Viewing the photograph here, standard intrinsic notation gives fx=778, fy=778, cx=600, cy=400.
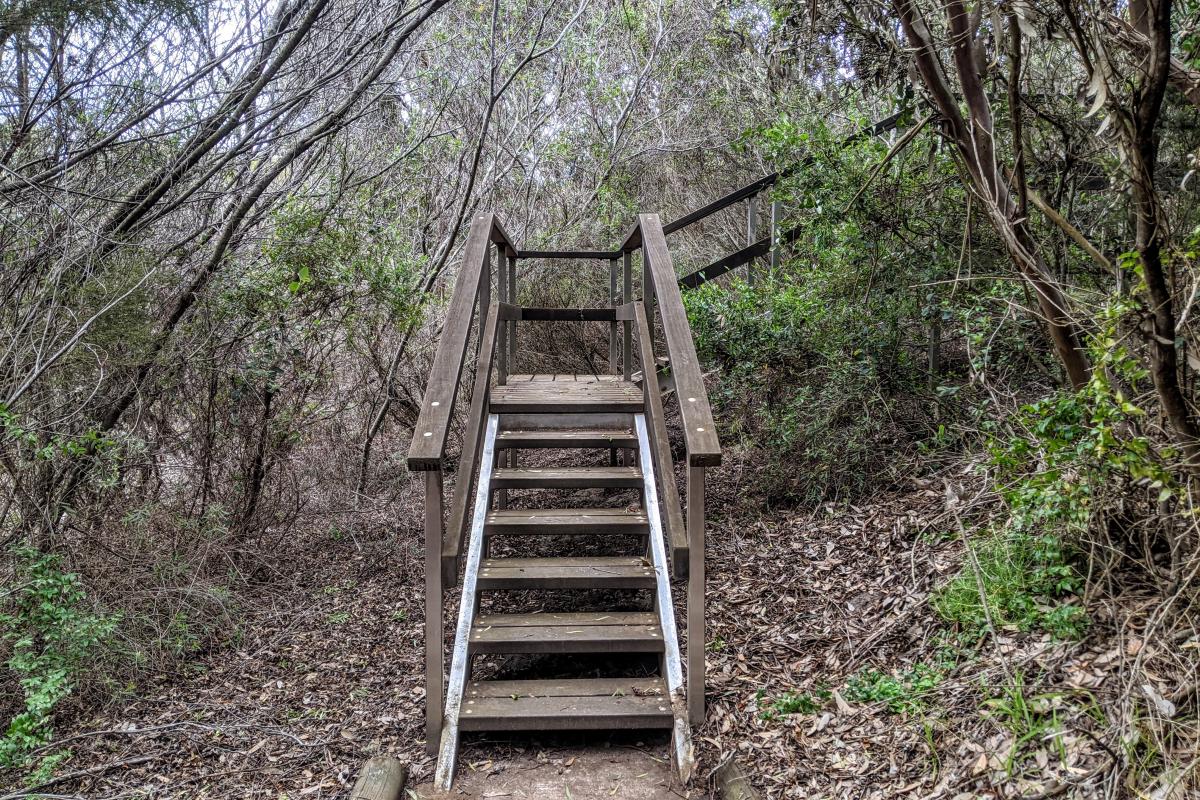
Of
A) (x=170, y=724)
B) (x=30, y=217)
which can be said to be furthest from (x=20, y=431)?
(x=170, y=724)

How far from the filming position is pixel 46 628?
338 centimetres

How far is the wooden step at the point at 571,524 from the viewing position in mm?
4000

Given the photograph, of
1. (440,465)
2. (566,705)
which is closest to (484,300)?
(440,465)

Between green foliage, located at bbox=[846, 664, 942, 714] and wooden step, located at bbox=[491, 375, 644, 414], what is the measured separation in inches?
85.1

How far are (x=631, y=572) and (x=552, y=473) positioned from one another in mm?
866

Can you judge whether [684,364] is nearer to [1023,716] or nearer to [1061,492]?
[1061,492]

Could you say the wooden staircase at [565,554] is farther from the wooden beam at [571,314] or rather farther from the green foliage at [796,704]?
the wooden beam at [571,314]

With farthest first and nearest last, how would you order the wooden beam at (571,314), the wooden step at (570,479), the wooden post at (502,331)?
the wooden beam at (571,314) < the wooden post at (502,331) < the wooden step at (570,479)

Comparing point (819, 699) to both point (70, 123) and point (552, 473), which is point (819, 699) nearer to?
point (552, 473)

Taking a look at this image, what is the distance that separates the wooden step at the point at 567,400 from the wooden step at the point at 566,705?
6.07 feet

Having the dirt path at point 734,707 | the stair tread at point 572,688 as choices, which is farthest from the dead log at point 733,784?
the stair tread at point 572,688

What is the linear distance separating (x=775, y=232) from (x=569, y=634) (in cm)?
348

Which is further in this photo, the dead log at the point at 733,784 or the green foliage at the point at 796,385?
the green foliage at the point at 796,385

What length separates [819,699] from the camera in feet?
10.5
